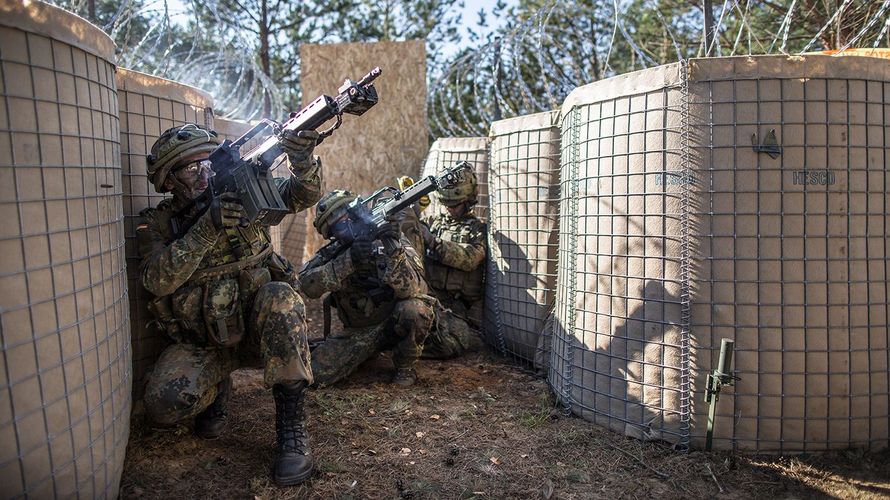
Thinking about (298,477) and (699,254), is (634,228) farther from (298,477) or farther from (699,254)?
(298,477)

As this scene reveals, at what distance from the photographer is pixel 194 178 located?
11.1 ft

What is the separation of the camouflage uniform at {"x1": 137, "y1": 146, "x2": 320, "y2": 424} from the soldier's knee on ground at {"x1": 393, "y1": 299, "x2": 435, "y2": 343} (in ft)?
4.35

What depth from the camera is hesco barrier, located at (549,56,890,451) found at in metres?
3.07

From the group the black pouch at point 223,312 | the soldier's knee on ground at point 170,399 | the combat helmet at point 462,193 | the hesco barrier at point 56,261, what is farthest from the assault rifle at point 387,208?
the hesco barrier at point 56,261

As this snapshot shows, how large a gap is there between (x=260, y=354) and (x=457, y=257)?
232 cm

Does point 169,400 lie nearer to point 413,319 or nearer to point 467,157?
point 413,319

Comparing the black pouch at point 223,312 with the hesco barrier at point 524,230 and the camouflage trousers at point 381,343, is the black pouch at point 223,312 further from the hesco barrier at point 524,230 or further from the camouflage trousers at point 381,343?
the hesco barrier at point 524,230

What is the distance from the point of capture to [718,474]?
305cm

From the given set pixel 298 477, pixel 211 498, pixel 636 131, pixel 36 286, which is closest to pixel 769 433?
pixel 636 131

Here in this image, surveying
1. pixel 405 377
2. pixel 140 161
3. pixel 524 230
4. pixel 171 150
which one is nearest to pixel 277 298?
pixel 171 150

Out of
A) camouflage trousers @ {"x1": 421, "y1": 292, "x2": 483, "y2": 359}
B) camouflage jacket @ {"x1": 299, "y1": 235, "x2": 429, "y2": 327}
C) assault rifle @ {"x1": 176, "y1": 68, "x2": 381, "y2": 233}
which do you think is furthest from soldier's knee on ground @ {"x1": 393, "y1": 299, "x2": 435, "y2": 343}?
assault rifle @ {"x1": 176, "y1": 68, "x2": 381, "y2": 233}

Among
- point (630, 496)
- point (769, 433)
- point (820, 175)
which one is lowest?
point (630, 496)

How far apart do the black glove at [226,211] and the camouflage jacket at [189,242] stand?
6 cm

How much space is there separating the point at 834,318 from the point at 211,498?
10.5 ft
